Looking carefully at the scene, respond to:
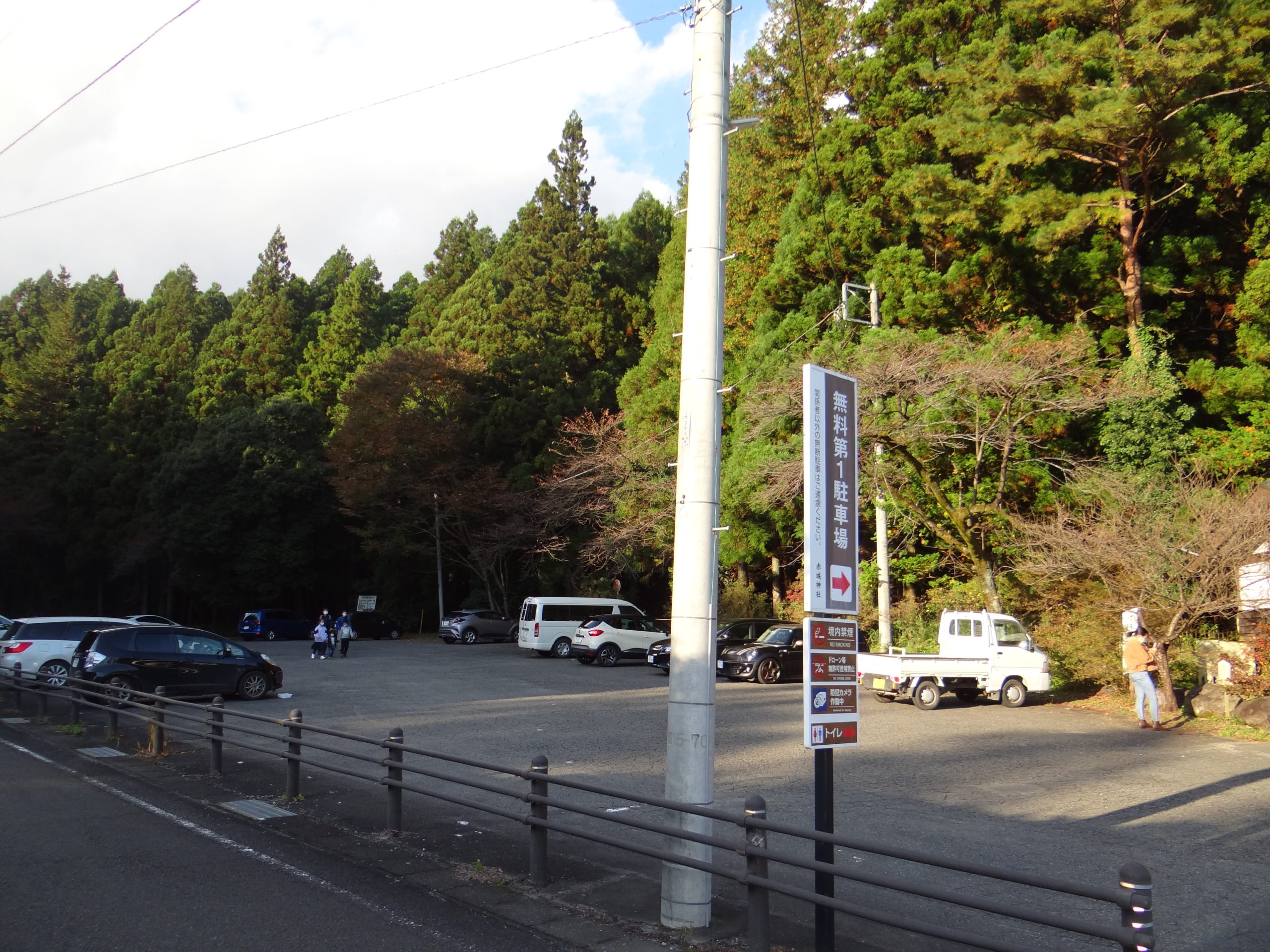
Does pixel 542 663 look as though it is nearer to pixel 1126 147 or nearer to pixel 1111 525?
pixel 1111 525

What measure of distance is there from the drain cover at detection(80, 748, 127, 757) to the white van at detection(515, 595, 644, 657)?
762 inches

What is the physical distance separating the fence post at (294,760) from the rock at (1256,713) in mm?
14307

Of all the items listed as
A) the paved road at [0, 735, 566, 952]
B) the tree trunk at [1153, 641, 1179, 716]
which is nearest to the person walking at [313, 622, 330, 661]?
the paved road at [0, 735, 566, 952]

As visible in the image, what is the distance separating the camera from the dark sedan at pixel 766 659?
23047 millimetres

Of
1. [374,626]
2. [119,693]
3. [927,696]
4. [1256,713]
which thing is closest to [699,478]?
[119,693]

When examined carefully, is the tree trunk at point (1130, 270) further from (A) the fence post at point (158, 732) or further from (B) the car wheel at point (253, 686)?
(A) the fence post at point (158, 732)

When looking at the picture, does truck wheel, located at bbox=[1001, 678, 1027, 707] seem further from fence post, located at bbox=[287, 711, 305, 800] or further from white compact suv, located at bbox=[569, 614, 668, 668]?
fence post, located at bbox=[287, 711, 305, 800]

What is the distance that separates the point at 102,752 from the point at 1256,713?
56.5 feet

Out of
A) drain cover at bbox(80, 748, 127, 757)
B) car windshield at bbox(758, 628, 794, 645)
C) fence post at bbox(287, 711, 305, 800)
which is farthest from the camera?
car windshield at bbox(758, 628, 794, 645)

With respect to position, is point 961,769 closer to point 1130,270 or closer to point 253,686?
point 253,686

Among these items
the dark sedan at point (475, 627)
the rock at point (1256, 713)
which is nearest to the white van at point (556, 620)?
the dark sedan at point (475, 627)

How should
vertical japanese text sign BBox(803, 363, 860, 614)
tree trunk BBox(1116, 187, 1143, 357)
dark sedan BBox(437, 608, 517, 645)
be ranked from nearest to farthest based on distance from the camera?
vertical japanese text sign BBox(803, 363, 860, 614) < tree trunk BBox(1116, 187, 1143, 357) < dark sedan BBox(437, 608, 517, 645)

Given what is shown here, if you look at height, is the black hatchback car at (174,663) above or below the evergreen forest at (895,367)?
below

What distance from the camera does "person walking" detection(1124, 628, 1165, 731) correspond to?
14602 mm
